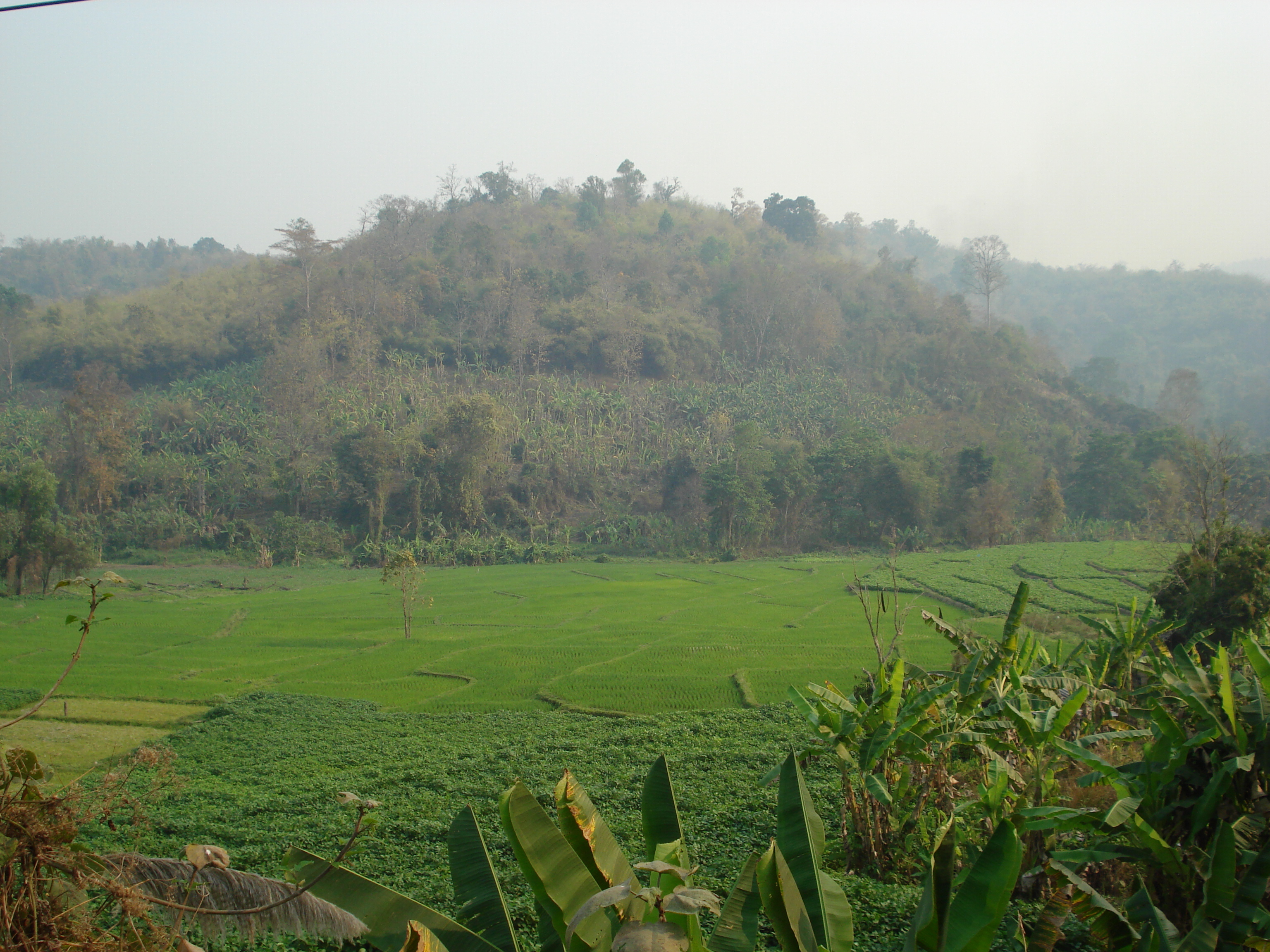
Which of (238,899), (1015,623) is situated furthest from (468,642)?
(238,899)

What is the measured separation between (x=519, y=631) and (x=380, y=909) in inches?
556

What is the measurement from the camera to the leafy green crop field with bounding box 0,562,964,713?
11.5 meters

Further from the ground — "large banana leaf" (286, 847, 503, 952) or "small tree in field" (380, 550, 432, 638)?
"large banana leaf" (286, 847, 503, 952)

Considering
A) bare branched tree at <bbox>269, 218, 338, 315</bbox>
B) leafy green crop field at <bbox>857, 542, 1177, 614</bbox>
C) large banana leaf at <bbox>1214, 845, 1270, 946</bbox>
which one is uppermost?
bare branched tree at <bbox>269, 218, 338, 315</bbox>

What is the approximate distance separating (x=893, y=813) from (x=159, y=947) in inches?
157

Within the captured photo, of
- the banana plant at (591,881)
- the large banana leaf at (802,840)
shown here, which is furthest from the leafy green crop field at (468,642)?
the banana plant at (591,881)

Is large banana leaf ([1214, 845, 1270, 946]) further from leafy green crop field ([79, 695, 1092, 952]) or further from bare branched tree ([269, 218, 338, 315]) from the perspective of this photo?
bare branched tree ([269, 218, 338, 315])

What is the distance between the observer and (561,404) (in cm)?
4031

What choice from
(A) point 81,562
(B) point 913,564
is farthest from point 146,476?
(B) point 913,564

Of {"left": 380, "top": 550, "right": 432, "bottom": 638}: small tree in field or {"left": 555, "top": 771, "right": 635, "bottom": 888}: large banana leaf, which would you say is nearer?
{"left": 555, "top": 771, "right": 635, "bottom": 888}: large banana leaf

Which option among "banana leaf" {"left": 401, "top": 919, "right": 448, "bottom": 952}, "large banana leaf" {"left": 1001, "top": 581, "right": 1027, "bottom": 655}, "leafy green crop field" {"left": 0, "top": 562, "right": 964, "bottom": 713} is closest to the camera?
"banana leaf" {"left": 401, "top": 919, "right": 448, "bottom": 952}

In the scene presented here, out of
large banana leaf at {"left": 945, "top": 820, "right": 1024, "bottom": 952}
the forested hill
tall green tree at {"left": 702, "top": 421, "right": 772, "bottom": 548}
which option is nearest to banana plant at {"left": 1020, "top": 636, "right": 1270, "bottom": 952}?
large banana leaf at {"left": 945, "top": 820, "right": 1024, "bottom": 952}

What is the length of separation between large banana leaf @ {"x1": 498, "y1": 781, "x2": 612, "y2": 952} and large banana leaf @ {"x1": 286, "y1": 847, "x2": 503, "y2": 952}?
0.26 m

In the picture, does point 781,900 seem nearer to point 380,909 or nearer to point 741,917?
point 741,917
